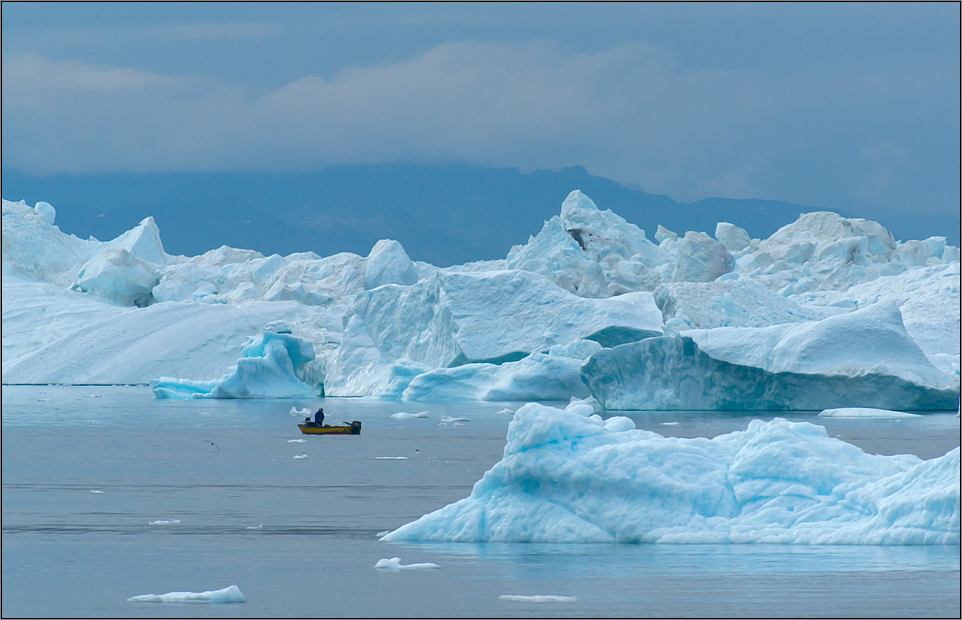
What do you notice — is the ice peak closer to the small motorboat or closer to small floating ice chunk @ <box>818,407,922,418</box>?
small floating ice chunk @ <box>818,407,922,418</box>

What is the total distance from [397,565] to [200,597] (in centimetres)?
139

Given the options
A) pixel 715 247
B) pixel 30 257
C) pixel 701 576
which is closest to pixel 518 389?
pixel 715 247

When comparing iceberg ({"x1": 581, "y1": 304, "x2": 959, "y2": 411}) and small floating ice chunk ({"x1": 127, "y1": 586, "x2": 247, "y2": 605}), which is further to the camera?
iceberg ({"x1": 581, "y1": 304, "x2": 959, "y2": 411})

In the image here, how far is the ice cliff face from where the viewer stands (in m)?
24.6

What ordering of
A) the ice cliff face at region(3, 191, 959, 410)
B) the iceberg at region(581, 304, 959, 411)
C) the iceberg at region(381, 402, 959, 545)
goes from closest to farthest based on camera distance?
the iceberg at region(381, 402, 959, 545) < the iceberg at region(581, 304, 959, 411) < the ice cliff face at region(3, 191, 959, 410)

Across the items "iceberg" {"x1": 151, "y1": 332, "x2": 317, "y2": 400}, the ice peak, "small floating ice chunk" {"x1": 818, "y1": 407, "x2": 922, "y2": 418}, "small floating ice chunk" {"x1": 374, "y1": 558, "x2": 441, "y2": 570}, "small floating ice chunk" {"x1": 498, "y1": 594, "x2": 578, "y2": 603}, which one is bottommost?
"small floating ice chunk" {"x1": 498, "y1": 594, "x2": 578, "y2": 603}

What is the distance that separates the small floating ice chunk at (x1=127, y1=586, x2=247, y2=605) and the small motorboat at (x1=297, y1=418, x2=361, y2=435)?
13774mm

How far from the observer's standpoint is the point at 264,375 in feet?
112

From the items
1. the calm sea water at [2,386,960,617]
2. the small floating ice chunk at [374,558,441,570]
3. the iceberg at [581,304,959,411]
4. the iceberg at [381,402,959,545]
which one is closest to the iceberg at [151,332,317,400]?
the iceberg at [581,304,959,411]

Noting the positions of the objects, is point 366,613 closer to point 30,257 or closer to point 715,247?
point 715,247

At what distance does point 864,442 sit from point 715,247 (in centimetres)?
2617

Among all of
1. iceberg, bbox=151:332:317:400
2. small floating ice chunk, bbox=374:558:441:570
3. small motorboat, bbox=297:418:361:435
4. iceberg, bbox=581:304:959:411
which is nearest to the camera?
small floating ice chunk, bbox=374:558:441:570

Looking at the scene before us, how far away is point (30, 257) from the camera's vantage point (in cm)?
5134

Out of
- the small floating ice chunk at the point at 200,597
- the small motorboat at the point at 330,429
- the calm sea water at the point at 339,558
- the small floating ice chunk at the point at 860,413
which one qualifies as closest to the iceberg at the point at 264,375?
the small motorboat at the point at 330,429
